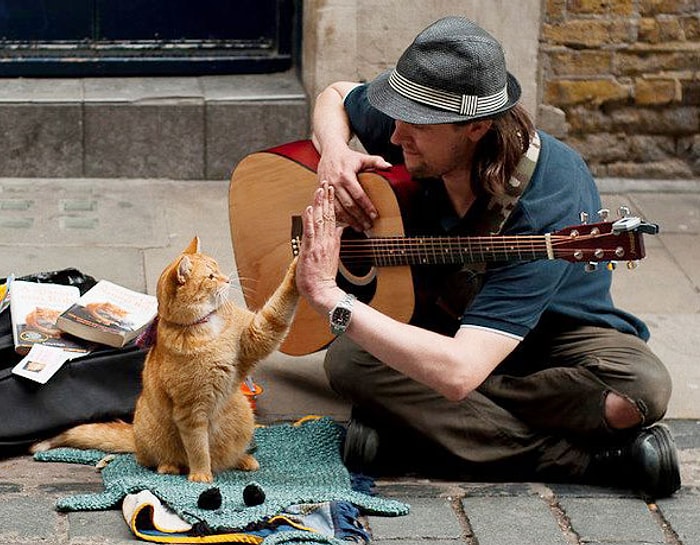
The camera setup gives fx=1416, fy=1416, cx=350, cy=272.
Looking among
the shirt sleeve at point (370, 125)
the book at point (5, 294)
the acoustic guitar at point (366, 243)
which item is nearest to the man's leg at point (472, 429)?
the acoustic guitar at point (366, 243)

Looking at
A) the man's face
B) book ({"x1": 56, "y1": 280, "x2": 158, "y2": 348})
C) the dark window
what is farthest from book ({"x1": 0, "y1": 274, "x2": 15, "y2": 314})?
the dark window

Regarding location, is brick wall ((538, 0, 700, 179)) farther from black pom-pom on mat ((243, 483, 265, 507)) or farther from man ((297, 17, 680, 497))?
black pom-pom on mat ((243, 483, 265, 507))

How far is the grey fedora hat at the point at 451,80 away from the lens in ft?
11.1

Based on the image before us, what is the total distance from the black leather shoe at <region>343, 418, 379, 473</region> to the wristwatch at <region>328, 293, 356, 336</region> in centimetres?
46

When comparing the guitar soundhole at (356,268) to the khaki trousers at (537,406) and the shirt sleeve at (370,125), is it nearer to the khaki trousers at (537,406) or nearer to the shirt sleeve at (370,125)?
the khaki trousers at (537,406)

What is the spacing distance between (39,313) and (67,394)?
1.04 feet

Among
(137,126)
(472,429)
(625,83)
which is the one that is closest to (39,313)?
(472,429)

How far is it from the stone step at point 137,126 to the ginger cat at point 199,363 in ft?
7.95

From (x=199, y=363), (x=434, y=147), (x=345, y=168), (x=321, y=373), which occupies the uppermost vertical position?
(x=434, y=147)

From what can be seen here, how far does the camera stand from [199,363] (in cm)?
340

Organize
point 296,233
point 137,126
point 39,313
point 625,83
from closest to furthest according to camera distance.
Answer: point 296,233 → point 39,313 → point 137,126 → point 625,83

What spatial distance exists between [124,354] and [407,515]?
946 millimetres

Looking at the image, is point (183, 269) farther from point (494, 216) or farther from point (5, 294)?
point (5, 294)

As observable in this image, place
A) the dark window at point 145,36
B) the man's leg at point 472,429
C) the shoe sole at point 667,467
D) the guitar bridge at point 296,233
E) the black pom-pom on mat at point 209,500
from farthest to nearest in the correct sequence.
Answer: the dark window at point 145,36
the guitar bridge at point 296,233
the man's leg at point 472,429
the shoe sole at point 667,467
the black pom-pom on mat at point 209,500
